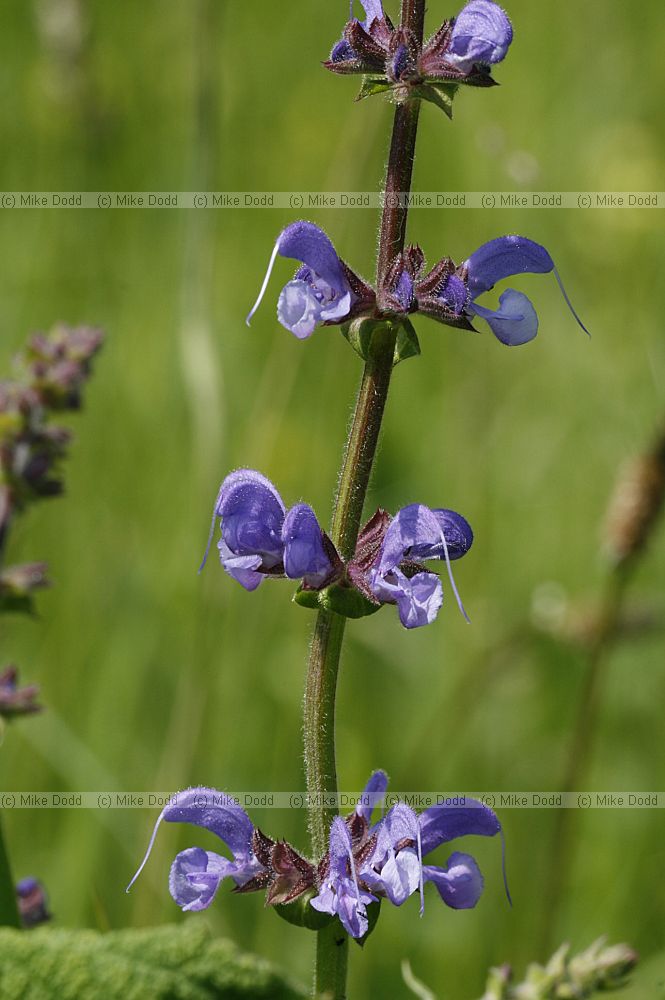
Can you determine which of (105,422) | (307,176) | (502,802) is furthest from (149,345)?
(502,802)

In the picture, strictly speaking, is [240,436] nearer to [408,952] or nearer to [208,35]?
[208,35]

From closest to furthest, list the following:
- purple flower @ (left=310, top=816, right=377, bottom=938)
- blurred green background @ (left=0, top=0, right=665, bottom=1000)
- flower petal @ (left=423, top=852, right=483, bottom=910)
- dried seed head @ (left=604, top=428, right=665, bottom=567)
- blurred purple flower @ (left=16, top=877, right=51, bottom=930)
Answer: purple flower @ (left=310, top=816, right=377, bottom=938) < flower petal @ (left=423, top=852, right=483, bottom=910) < blurred purple flower @ (left=16, top=877, right=51, bottom=930) < dried seed head @ (left=604, top=428, right=665, bottom=567) < blurred green background @ (left=0, top=0, right=665, bottom=1000)

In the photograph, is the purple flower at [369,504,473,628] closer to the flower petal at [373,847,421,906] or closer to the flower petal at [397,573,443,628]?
the flower petal at [397,573,443,628]

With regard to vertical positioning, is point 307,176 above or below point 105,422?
above

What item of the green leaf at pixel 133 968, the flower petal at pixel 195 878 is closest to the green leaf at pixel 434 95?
the flower petal at pixel 195 878

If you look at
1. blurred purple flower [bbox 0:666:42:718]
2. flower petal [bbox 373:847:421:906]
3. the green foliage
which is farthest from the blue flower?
blurred purple flower [bbox 0:666:42:718]

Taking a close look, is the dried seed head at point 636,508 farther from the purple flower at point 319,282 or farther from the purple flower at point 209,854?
the purple flower at point 209,854

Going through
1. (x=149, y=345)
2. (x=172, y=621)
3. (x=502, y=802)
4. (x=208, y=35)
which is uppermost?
(x=208, y=35)

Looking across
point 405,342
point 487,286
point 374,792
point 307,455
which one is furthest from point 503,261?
point 307,455
